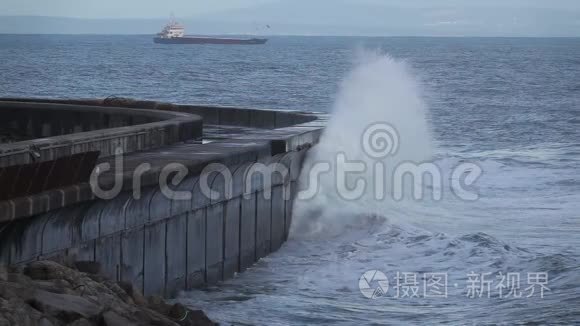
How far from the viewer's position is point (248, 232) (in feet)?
44.9

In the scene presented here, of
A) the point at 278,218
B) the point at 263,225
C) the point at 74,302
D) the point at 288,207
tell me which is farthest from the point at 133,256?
the point at 288,207

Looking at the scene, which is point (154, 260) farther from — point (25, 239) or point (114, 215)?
point (25, 239)

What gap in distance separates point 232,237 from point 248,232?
0.53 metres

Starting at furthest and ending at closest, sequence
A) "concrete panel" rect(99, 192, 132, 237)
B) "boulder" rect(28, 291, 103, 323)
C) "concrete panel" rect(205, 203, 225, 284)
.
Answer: "concrete panel" rect(205, 203, 225, 284) < "concrete panel" rect(99, 192, 132, 237) < "boulder" rect(28, 291, 103, 323)

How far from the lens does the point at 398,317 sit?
1116cm

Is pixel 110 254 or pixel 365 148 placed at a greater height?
pixel 110 254

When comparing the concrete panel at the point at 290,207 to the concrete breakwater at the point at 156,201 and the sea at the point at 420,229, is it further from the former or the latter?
the sea at the point at 420,229

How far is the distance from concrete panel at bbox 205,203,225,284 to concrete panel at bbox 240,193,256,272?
0.62m

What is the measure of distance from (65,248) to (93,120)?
7.37 m

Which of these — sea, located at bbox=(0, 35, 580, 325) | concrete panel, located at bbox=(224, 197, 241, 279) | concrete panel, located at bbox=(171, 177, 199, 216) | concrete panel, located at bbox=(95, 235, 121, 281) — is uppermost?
concrete panel, located at bbox=(171, 177, 199, 216)

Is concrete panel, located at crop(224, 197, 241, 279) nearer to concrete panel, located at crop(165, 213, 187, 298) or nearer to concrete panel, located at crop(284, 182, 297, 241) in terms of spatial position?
concrete panel, located at crop(165, 213, 187, 298)

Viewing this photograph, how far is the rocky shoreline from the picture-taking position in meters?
7.06

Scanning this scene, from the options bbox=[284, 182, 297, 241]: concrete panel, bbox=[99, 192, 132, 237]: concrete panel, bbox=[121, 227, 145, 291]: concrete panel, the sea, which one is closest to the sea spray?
the sea

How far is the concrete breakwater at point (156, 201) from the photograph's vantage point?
31.3 feet
